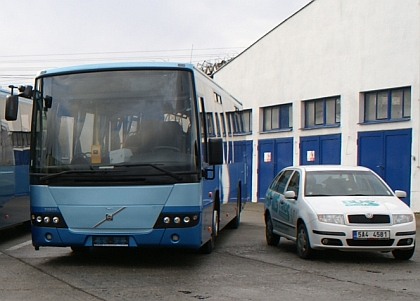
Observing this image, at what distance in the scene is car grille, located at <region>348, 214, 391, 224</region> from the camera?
35.5 feet

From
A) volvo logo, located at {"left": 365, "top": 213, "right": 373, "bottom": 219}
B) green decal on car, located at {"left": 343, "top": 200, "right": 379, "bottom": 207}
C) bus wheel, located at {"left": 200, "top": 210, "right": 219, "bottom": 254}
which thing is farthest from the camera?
bus wheel, located at {"left": 200, "top": 210, "right": 219, "bottom": 254}

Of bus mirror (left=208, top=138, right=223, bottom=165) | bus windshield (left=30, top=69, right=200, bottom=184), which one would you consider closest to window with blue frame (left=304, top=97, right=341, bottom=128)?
bus mirror (left=208, top=138, right=223, bottom=165)

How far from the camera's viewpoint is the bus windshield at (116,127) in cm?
989

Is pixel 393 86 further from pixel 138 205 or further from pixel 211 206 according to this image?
pixel 138 205

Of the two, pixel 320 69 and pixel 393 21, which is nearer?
pixel 393 21

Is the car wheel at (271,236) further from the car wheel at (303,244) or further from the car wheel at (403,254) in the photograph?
the car wheel at (403,254)

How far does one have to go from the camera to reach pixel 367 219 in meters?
10.8

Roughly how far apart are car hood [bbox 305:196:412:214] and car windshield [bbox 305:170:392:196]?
0.83 ft

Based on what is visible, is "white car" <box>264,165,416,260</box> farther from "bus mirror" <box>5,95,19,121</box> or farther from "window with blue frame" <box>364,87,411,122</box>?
"window with blue frame" <box>364,87,411,122</box>

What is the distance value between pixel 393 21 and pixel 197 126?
46.5 feet

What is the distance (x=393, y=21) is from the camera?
22391mm

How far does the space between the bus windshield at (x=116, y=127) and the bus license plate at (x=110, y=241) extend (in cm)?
82

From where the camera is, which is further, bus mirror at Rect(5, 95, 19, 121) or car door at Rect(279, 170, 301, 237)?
car door at Rect(279, 170, 301, 237)

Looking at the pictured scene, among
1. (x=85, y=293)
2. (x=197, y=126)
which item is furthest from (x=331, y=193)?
(x=85, y=293)
